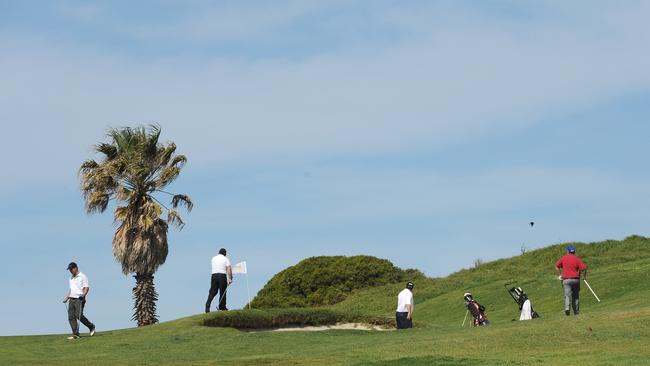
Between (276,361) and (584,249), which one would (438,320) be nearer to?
(584,249)

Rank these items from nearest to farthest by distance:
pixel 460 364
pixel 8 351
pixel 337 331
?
pixel 460 364
pixel 8 351
pixel 337 331

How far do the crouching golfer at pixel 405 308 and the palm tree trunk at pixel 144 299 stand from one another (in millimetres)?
15447

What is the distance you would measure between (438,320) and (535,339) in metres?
22.8

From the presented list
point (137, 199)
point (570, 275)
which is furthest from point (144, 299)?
point (570, 275)

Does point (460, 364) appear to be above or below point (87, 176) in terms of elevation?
below

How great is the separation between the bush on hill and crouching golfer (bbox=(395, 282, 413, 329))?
35.3m

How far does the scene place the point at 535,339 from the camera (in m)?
26.4

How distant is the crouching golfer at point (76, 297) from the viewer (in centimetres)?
3381

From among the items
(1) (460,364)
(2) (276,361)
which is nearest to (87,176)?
(2) (276,361)

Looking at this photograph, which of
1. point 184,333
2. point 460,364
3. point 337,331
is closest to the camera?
point 460,364

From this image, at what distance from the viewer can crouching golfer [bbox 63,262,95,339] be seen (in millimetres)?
33812

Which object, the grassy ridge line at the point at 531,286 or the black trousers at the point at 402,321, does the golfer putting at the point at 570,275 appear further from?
the black trousers at the point at 402,321

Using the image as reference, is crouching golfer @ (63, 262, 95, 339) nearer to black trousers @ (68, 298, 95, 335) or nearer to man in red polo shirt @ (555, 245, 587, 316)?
black trousers @ (68, 298, 95, 335)

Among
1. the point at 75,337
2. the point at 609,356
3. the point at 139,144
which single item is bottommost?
the point at 609,356
